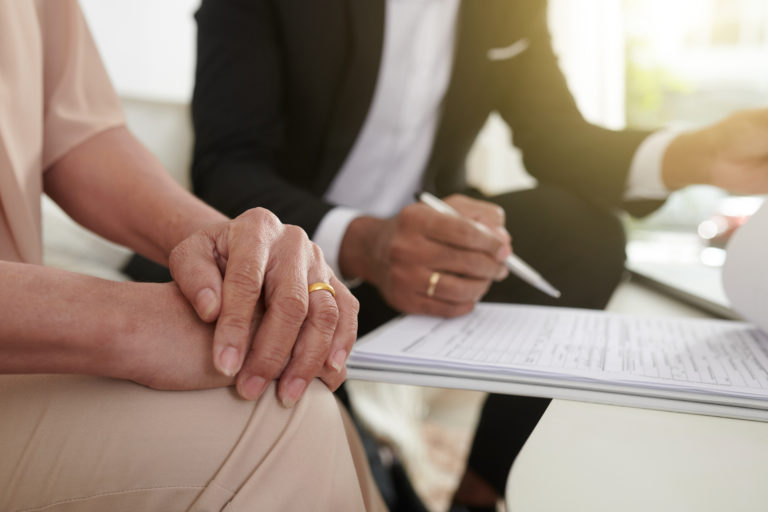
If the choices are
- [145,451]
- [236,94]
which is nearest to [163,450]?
[145,451]

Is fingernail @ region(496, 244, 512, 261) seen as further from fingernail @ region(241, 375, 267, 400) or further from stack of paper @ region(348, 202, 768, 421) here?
fingernail @ region(241, 375, 267, 400)

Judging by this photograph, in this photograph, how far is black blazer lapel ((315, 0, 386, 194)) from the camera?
0.81m

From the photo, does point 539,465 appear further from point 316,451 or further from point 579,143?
point 579,143

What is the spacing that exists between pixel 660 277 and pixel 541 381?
1296 mm

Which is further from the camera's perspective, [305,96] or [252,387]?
[305,96]

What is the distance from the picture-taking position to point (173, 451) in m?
0.28

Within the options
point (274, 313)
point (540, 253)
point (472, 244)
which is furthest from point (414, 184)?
point (274, 313)

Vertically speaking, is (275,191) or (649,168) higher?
(649,168)

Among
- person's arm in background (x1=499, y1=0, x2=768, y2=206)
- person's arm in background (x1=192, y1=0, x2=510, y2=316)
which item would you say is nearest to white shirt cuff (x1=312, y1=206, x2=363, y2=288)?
person's arm in background (x1=192, y1=0, x2=510, y2=316)

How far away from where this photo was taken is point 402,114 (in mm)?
920

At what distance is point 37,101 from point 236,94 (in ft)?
1.11

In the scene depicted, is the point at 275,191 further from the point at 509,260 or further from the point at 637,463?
the point at 637,463

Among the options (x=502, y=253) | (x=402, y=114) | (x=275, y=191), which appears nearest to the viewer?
(x=502, y=253)

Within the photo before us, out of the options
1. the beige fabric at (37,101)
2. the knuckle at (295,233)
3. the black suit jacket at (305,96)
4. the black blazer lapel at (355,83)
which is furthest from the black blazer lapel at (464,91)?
the knuckle at (295,233)
